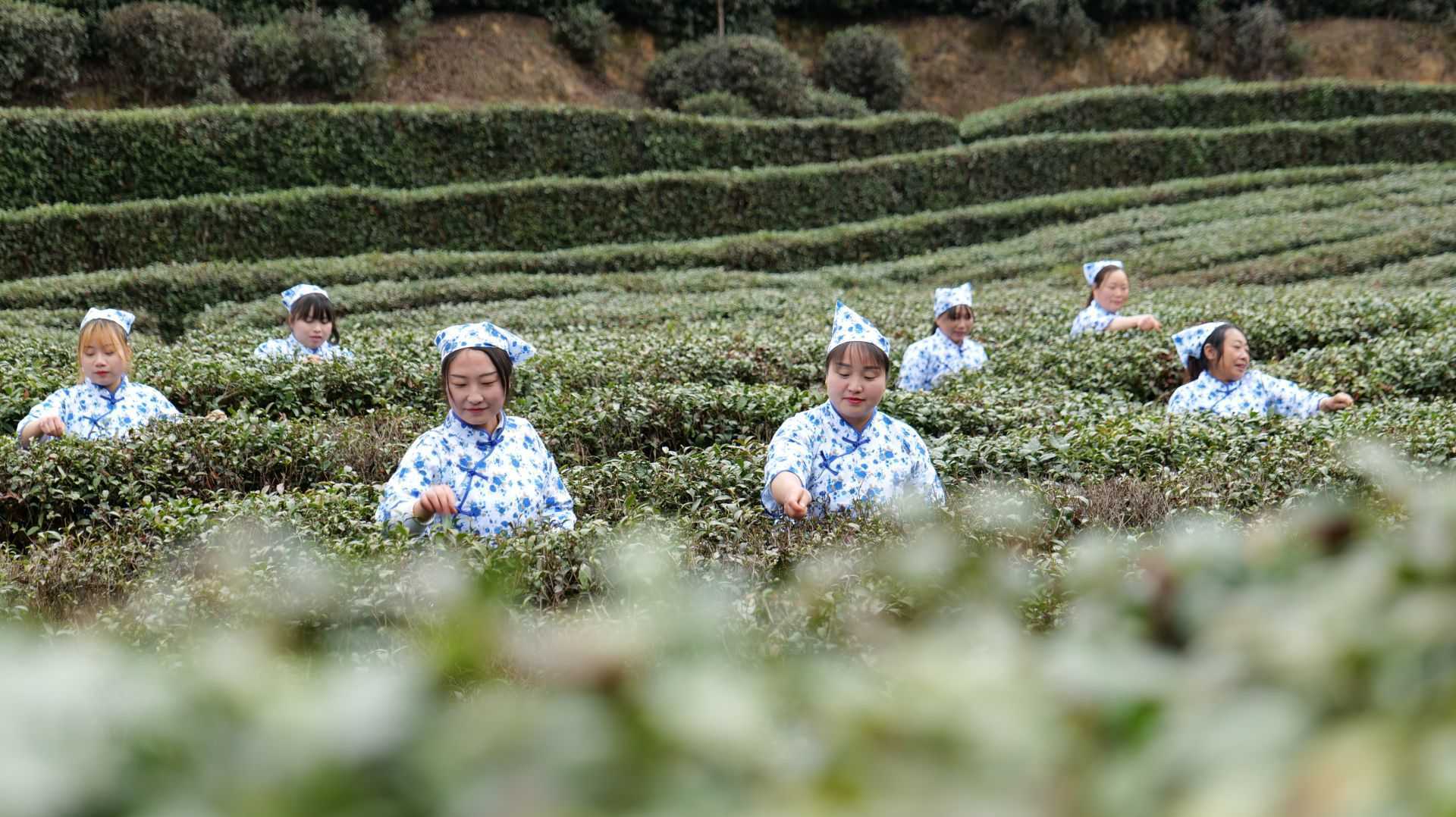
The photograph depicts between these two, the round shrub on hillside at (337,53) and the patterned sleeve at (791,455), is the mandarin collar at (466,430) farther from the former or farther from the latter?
the round shrub on hillside at (337,53)

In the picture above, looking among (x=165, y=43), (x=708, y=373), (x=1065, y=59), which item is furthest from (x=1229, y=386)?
(x=1065, y=59)

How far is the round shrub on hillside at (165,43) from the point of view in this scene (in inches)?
927

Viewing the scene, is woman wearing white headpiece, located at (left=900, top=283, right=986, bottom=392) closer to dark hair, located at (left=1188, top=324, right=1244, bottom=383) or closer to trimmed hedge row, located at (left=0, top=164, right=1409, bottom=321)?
dark hair, located at (left=1188, top=324, right=1244, bottom=383)

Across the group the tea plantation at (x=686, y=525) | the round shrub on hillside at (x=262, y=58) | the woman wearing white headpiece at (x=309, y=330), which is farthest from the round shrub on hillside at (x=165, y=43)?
the woman wearing white headpiece at (x=309, y=330)

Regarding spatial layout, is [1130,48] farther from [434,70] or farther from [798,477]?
[798,477]

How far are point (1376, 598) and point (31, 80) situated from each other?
2677cm

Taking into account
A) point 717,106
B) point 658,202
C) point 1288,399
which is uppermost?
point 717,106

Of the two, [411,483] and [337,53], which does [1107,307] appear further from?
[337,53]

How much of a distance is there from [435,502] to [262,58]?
23.5 metres

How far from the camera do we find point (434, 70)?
2833 cm

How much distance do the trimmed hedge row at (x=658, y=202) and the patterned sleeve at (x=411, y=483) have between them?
13876 mm

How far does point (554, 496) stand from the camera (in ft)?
16.9

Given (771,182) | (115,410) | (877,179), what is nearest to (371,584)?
(115,410)

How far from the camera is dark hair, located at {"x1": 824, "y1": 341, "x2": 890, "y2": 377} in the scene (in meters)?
5.17
